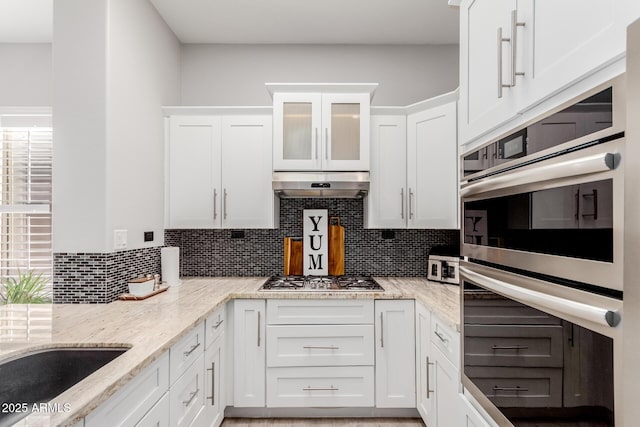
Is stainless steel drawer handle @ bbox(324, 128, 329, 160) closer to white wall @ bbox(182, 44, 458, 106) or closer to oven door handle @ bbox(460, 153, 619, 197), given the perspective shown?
white wall @ bbox(182, 44, 458, 106)

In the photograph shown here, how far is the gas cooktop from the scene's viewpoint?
8.57ft

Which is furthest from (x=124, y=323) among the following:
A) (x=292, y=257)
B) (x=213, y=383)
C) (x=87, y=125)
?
(x=292, y=257)

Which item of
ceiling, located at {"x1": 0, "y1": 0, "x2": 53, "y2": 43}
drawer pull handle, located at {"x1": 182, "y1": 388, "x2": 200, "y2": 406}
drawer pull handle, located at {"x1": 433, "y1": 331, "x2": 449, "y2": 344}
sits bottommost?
drawer pull handle, located at {"x1": 182, "y1": 388, "x2": 200, "y2": 406}

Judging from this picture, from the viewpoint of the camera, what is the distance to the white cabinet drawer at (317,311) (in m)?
2.51

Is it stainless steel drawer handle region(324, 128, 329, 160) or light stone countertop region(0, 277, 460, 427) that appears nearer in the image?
light stone countertop region(0, 277, 460, 427)

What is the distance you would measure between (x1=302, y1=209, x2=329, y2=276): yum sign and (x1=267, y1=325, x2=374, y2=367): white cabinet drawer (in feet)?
2.13

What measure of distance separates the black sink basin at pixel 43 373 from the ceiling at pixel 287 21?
228 centimetres

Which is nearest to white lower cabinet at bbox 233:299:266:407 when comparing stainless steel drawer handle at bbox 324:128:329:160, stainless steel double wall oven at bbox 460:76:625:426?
stainless steel drawer handle at bbox 324:128:329:160

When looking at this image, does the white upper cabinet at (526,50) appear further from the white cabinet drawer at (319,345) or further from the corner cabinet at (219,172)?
the corner cabinet at (219,172)

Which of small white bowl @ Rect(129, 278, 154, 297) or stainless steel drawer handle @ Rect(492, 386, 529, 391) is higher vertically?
small white bowl @ Rect(129, 278, 154, 297)

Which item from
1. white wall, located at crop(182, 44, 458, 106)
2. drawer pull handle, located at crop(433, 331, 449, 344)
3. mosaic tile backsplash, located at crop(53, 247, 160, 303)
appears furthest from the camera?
white wall, located at crop(182, 44, 458, 106)

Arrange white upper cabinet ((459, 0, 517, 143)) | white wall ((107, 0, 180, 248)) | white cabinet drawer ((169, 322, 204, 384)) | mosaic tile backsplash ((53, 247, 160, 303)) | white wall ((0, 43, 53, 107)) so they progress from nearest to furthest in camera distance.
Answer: white upper cabinet ((459, 0, 517, 143)), white cabinet drawer ((169, 322, 204, 384)), mosaic tile backsplash ((53, 247, 160, 303)), white wall ((107, 0, 180, 248)), white wall ((0, 43, 53, 107))

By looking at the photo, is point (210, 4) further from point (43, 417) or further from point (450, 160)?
point (43, 417)

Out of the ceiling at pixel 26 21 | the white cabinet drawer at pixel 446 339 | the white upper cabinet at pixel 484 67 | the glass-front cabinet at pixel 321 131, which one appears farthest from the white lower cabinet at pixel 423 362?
the ceiling at pixel 26 21
